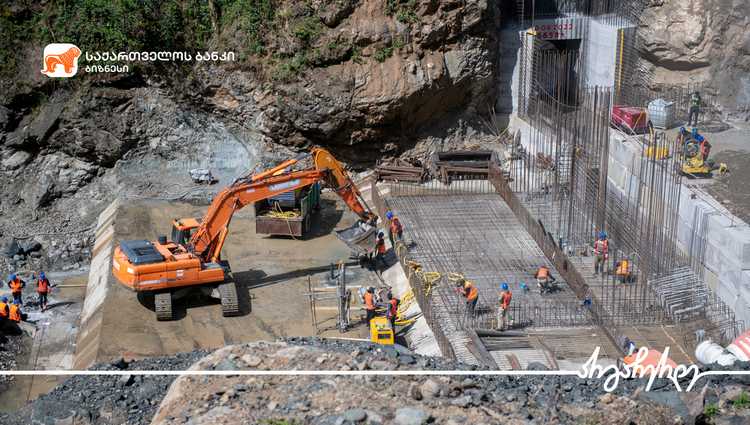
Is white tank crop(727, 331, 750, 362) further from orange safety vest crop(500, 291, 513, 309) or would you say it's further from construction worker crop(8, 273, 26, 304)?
construction worker crop(8, 273, 26, 304)

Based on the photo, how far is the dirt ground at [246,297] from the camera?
20.6 m

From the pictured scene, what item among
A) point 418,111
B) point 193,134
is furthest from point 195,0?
point 418,111

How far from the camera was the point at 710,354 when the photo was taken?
58.9ft

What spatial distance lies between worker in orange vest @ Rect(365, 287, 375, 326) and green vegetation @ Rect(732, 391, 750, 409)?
9.02 meters

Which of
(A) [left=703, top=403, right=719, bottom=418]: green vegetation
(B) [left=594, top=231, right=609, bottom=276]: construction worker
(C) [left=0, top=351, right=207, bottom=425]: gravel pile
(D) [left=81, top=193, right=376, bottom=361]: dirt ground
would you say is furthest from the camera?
(B) [left=594, top=231, right=609, bottom=276]: construction worker

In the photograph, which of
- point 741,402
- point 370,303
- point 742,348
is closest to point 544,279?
point 370,303

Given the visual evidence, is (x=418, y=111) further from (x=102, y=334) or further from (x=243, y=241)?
(x=102, y=334)

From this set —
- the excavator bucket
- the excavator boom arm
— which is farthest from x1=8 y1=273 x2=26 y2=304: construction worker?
the excavator bucket

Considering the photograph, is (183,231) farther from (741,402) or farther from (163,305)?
(741,402)

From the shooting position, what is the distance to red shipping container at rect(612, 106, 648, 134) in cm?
2655

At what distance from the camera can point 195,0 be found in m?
30.9

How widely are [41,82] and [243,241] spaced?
9.58m

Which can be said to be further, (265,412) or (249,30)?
(249,30)

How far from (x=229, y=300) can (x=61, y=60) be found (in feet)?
42.3
